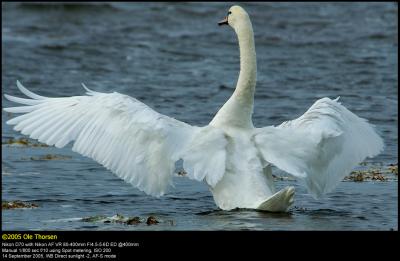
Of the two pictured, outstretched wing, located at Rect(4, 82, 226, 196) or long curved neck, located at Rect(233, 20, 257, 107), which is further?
long curved neck, located at Rect(233, 20, 257, 107)

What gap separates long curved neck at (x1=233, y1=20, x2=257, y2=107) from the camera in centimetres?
1052

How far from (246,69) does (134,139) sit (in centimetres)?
153

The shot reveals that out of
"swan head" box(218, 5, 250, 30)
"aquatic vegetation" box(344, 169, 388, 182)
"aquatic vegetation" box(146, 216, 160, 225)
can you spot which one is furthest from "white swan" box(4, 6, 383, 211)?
"aquatic vegetation" box(344, 169, 388, 182)

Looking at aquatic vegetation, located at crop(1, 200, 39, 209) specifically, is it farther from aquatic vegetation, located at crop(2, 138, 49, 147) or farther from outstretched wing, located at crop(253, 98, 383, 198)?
aquatic vegetation, located at crop(2, 138, 49, 147)

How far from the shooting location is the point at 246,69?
10.7m

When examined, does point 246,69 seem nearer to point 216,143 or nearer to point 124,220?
point 216,143

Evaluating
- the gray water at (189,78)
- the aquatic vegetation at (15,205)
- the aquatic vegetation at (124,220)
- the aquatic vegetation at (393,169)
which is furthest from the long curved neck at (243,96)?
the aquatic vegetation at (393,169)

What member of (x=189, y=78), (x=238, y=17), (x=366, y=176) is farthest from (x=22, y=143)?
(x=189, y=78)

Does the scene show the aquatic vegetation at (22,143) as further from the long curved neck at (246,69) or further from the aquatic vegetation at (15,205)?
the long curved neck at (246,69)

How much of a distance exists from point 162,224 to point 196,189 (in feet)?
7.10

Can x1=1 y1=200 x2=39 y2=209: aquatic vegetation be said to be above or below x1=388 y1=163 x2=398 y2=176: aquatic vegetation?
below

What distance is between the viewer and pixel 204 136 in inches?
391

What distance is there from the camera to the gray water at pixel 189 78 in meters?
10.4

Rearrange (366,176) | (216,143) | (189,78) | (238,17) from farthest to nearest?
(189,78) < (366,176) < (238,17) < (216,143)
